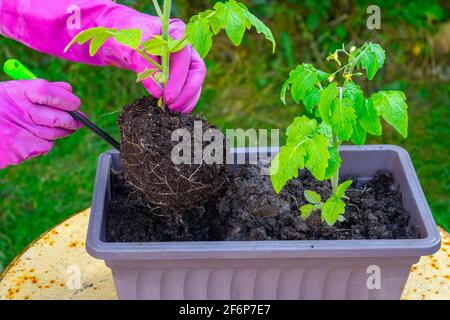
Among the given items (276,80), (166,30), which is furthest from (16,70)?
(276,80)

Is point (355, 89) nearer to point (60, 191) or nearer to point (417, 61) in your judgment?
point (60, 191)

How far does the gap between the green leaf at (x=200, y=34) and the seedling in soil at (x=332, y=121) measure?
174 mm

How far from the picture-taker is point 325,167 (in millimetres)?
1161

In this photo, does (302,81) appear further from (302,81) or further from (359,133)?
(359,133)

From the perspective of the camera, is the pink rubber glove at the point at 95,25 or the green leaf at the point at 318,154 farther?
the pink rubber glove at the point at 95,25

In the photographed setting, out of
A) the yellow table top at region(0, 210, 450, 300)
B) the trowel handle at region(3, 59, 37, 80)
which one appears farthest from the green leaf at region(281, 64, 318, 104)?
the trowel handle at region(3, 59, 37, 80)

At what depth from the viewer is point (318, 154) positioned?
3.77 ft

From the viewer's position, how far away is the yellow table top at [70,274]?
1378 millimetres

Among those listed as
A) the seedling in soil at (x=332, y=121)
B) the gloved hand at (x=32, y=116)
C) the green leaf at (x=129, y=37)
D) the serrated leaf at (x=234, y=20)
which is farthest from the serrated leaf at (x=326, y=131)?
the gloved hand at (x=32, y=116)

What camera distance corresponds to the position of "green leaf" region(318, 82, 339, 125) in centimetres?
117

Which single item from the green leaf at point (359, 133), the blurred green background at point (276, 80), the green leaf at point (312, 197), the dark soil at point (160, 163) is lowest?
the blurred green background at point (276, 80)

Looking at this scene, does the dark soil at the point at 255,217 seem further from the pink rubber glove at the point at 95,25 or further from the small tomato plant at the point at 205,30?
the small tomato plant at the point at 205,30

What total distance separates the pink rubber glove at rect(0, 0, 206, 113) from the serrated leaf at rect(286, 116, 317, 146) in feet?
1.07

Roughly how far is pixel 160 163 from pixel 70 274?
1.06ft
